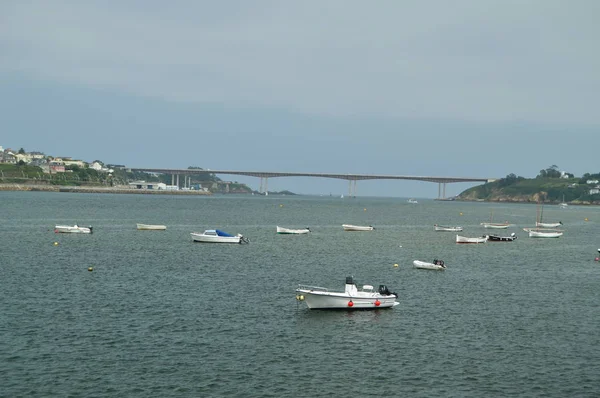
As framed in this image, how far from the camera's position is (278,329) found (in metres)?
35.2

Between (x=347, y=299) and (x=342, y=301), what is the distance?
325mm

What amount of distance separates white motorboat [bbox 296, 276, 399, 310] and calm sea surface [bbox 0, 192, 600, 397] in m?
0.92

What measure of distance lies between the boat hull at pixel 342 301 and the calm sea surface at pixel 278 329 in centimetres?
94

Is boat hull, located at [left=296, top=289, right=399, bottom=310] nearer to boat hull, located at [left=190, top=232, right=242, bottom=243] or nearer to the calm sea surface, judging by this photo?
the calm sea surface

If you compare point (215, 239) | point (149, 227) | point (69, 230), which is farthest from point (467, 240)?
point (69, 230)

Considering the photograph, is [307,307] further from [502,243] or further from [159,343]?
[502,243]

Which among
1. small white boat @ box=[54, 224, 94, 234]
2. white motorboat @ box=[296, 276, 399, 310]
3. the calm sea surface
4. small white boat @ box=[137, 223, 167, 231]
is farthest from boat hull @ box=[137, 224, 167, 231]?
white motorboat @ box=[296, 276, 399, 310]

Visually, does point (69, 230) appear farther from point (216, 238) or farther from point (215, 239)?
point (216, 238)

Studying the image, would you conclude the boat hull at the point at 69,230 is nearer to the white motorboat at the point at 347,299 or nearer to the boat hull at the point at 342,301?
the white motorboat at the point at 347,299

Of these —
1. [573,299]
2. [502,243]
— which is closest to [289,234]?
[502,243]

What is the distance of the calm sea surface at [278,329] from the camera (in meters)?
27.0

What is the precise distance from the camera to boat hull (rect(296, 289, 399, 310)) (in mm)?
40062

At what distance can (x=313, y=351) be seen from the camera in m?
31.5

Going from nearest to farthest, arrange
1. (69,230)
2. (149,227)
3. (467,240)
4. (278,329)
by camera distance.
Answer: (278,329)
(69,230)
(467,240)
(149,227)
